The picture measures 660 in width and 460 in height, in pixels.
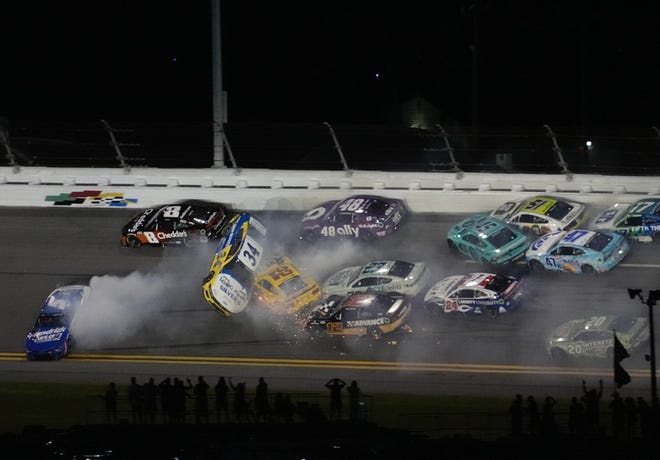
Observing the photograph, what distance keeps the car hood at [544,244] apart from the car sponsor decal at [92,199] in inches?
405

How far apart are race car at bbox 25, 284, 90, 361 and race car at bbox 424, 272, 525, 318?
7138 mm

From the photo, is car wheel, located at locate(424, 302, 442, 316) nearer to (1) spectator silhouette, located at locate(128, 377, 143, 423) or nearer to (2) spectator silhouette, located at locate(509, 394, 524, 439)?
(2) spectator silhouette, located at locate(509, 394, 524, 439)

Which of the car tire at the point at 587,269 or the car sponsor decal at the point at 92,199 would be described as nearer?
the car tire at the point at 587,269

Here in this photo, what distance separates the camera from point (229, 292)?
21.8 m

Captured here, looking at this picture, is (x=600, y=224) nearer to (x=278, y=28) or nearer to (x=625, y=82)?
(x=625, y=82)

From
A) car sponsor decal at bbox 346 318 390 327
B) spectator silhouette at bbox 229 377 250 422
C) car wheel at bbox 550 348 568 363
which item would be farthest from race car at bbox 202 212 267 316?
car wheel at bbox 550 348 568 363

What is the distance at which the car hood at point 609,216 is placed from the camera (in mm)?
23984

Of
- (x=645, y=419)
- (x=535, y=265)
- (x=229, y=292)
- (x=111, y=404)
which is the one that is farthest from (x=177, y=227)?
(x=645, y=419)

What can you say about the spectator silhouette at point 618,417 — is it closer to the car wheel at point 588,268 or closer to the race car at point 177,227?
the car wheel at point 588,268

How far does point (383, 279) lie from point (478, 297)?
2036mm

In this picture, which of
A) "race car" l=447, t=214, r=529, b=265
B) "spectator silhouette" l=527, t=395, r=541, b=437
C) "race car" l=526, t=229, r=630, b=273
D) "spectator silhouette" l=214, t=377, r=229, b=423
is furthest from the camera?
"race car" l=447, t=214, r=529, b=265

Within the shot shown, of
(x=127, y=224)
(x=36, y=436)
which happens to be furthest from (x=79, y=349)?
(x=36, y=436)

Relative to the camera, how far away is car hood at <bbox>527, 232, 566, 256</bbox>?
74.8ft

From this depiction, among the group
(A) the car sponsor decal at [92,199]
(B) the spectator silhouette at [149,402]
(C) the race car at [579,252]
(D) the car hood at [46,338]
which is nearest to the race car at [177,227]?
(A) the car sponsor decal at [92,199]
